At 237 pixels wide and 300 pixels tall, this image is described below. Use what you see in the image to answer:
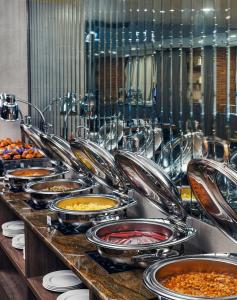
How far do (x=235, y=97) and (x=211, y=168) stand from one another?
0.31m

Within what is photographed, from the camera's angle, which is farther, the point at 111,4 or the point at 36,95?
the point at 36,95

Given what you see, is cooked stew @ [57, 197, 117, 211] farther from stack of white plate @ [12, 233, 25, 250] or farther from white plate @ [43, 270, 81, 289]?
stack of white plate @ [12, 233, 25, 250]

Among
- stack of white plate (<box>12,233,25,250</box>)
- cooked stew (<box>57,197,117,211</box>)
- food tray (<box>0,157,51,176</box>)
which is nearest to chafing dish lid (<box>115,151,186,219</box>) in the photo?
cooked stew (<box>57,197,117,211</box>)

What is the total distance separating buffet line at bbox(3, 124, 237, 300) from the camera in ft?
4.25

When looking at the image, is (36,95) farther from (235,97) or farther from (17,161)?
(235,97)

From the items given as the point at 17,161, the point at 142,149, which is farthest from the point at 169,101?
the point at 17,161

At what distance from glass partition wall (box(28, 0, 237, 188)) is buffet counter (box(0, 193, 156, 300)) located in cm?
42

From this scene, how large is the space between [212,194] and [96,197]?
0.91 m

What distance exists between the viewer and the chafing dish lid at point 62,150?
8.15ft

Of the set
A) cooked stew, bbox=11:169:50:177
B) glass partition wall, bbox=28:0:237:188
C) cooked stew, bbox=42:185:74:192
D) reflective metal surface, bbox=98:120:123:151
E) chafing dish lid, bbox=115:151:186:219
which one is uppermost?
glass partition wall, bbox=28:0:237:188

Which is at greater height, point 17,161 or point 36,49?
point 36,49

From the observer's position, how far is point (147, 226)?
1756 mm

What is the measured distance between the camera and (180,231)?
1602 mm

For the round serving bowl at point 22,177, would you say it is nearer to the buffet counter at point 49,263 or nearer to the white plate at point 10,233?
the buffet counter at point 49,263
